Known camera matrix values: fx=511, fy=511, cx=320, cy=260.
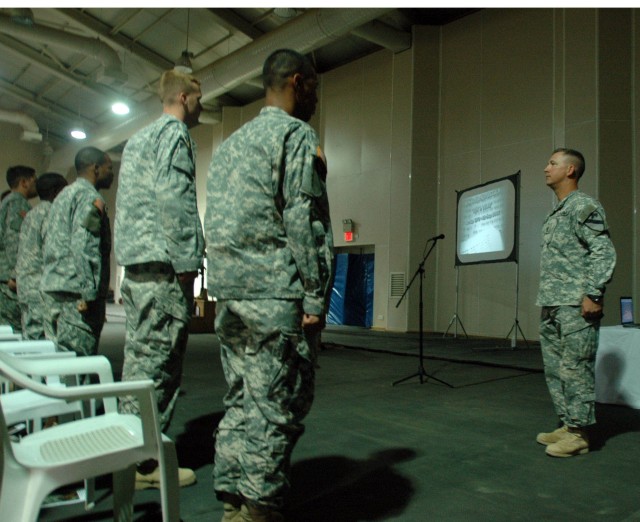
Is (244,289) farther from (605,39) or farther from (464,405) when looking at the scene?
(605,39)

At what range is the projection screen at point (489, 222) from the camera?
641cm

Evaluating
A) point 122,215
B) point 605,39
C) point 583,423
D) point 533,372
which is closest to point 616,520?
point 583,423

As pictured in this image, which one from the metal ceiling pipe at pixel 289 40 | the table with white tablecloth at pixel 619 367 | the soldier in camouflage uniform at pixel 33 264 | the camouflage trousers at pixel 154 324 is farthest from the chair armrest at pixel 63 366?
the metal ceiling pipe at pixel 289 40

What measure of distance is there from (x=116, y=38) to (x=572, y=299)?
9.78m

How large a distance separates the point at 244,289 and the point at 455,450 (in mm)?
1481

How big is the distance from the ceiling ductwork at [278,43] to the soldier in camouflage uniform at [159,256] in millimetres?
5774

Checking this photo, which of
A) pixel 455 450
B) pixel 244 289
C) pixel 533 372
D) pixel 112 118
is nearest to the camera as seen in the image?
pixel 244 289

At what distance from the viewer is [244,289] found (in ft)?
4.51

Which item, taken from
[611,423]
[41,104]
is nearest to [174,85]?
[611,423]

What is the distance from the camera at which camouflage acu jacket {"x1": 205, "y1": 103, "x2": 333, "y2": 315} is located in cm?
135

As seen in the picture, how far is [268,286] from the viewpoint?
1.36 metres

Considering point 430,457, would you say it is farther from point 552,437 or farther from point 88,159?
point 88,159

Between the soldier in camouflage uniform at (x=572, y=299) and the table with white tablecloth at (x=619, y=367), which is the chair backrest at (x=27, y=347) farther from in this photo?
the table with white tablecloth at (x=619, y=367)

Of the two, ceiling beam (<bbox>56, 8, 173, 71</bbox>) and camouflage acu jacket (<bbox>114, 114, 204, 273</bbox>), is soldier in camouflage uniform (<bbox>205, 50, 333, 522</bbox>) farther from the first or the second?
ceiling beam (<bbox>56, 8, 173, 71</bbox>)
